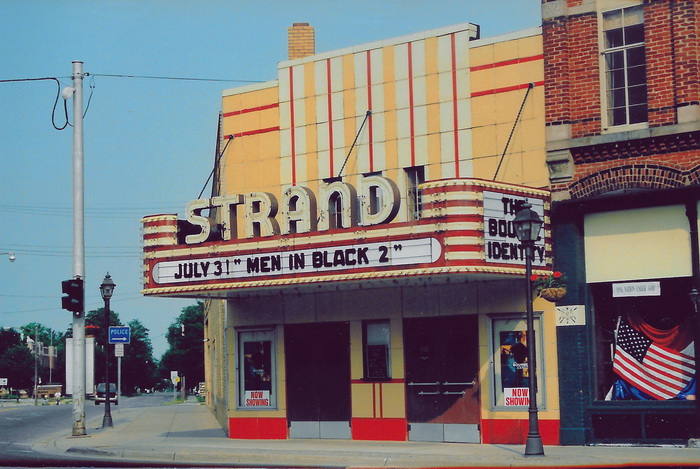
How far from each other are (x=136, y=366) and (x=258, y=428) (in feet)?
493

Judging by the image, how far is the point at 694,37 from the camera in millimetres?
21344

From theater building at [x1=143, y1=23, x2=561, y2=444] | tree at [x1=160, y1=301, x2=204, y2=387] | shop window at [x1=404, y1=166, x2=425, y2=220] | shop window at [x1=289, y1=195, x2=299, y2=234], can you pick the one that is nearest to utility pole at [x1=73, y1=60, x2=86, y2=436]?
theater building at [x1=143, y1=23, x2=561, y2=444]

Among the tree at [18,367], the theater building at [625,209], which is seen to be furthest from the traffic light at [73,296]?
the tree at [18,367]

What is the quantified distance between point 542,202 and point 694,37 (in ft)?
14.7

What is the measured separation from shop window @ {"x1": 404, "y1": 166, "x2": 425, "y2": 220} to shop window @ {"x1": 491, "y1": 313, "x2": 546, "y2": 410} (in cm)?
325

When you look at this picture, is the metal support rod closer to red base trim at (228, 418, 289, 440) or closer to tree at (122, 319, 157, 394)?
red base trim at (228, 418, 289, 440)

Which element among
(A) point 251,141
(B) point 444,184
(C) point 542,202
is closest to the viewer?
(B) point 444,184

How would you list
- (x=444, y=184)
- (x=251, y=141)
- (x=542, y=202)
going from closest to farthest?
(x=444, y=184) → (x=542, y=202) → (x=251, y=141)

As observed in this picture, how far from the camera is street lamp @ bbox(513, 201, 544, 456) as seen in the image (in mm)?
20109

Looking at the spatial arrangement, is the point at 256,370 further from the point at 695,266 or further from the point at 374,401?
the point at 695,266

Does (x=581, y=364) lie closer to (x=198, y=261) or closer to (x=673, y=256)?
(x=673, y=256)

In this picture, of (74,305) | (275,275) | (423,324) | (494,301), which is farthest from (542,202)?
(74,305)

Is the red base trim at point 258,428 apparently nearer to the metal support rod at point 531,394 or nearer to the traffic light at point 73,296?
the traffic light at point 73,296

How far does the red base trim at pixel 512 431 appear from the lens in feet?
74.8
